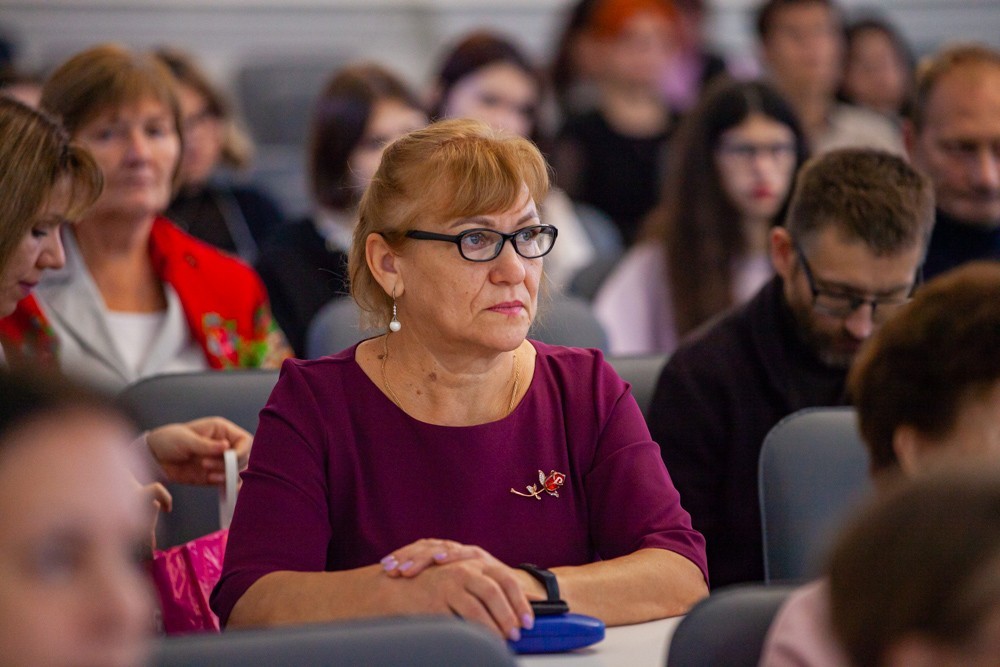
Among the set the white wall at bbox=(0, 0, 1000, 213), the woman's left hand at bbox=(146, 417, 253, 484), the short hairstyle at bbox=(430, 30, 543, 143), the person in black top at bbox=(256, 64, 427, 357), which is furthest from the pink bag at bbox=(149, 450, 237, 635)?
the white wall at bbox=(0, 0, 1000, 213)

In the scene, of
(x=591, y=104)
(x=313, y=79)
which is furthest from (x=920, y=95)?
(x=313, y=79)

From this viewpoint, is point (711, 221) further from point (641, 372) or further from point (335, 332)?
point (335, 332)

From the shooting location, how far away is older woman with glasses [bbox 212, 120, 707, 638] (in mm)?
1805

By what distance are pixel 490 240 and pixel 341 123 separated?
2.01 metres

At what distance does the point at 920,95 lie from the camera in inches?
131

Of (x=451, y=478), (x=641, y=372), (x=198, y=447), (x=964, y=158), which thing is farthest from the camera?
(x=964, y=158)

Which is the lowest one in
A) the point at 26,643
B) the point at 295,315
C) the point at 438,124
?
the point at 295,315

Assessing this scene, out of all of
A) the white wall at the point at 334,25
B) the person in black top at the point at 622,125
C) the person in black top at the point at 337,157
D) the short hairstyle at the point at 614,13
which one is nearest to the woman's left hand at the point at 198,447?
the person in black top at the point at 337,157

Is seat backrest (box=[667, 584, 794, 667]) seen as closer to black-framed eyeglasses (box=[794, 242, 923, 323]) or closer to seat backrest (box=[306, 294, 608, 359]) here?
black-framed eyeglasses (box=[794, 242, 923, 323])

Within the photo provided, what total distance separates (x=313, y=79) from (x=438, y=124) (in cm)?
403

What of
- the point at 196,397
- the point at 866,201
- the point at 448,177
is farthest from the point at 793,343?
the point at 196,397

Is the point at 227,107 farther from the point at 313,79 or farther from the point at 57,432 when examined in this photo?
the point at 57,432

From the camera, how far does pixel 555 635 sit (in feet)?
5.09

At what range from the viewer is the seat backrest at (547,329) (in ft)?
9.34
